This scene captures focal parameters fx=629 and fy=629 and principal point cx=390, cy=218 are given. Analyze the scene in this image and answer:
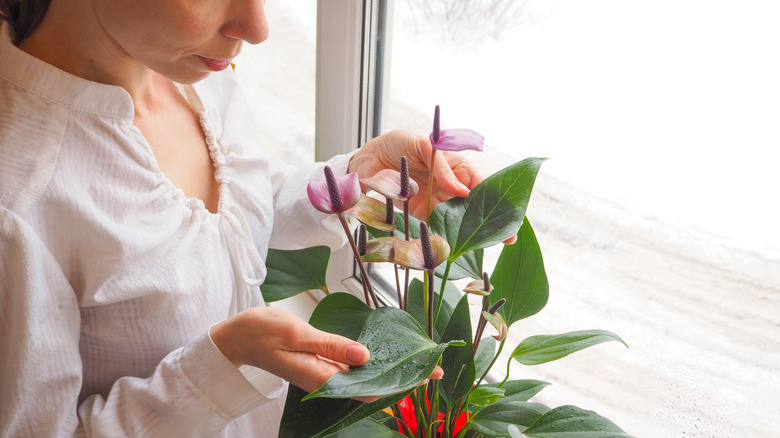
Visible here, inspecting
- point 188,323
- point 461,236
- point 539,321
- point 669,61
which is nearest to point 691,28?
point 669,61

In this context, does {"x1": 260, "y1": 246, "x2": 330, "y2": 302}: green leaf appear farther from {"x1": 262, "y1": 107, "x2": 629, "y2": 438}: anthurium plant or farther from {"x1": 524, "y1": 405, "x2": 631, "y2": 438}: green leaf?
{"x1": 524, "y1": 405, "x2": 631, "y2": 438}: green leaf

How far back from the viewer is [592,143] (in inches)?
25.9

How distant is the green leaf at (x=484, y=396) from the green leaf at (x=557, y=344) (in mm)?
41

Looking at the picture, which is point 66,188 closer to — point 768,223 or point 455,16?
point 455,16

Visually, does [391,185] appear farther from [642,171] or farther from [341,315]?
[642,171]

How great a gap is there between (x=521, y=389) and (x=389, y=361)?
211mm

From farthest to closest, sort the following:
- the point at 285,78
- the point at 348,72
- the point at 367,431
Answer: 1. the point at 285,78
2. the point at 348,72
3. the point at 367,431

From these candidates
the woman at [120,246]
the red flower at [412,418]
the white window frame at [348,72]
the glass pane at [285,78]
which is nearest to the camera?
the woman at [120,246]

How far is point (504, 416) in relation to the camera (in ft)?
1.69

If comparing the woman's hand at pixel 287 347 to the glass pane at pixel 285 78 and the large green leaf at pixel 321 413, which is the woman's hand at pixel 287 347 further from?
the glass pane at pixel 285 78

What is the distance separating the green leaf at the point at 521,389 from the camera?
0.55 metres

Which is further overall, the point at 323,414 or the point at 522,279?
the point at 522,279

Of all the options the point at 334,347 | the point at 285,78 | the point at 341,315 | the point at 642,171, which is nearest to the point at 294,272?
the point at 341,315

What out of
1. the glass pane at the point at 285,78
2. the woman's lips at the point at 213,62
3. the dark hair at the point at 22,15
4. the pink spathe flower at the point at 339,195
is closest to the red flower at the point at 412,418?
the pink spathe flower at the point at 339,195
